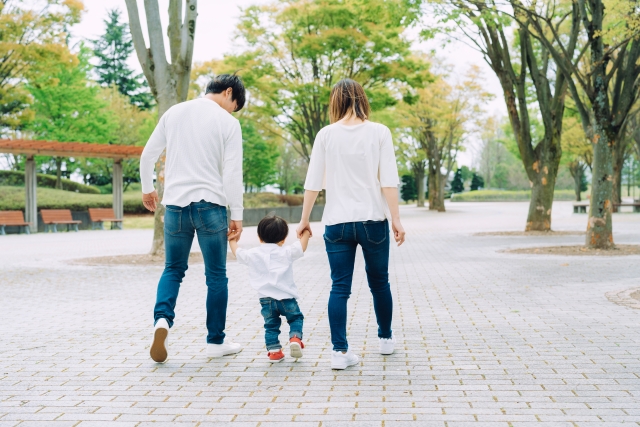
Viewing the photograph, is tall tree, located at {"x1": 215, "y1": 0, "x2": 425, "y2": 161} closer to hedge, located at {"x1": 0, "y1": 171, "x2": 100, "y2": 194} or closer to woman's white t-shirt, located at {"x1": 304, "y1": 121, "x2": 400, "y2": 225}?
hedge, located at {"x1": 0, "y1": 171, "x2": 100, "y2": 194}

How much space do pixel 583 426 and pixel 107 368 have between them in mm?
2612

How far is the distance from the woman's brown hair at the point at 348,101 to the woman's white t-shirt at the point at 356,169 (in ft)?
0.30

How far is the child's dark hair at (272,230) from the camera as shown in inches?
166

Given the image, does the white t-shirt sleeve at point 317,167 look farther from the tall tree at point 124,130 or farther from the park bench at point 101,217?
the tall tree at point 124,130

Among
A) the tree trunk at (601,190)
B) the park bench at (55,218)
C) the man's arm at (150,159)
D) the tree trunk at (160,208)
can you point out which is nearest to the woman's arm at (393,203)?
the man's arm at (150,159)

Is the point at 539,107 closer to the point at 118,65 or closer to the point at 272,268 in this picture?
the point at 272,268

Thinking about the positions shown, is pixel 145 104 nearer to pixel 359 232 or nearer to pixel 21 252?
pixel 21 252

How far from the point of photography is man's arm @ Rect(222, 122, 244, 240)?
412 cm

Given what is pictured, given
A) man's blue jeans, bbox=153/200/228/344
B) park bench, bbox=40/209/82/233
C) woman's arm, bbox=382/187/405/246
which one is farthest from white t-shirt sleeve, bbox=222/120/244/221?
park bench, bbox=40/209/82/233

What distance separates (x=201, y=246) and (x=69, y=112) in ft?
106

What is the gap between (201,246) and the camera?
4195 millimetres

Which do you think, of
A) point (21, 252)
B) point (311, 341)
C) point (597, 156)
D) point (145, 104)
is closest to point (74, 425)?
point (311, 341)

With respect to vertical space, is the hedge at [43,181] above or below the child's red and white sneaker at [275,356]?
above

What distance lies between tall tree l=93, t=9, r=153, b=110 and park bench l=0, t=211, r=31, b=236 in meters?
34.7
